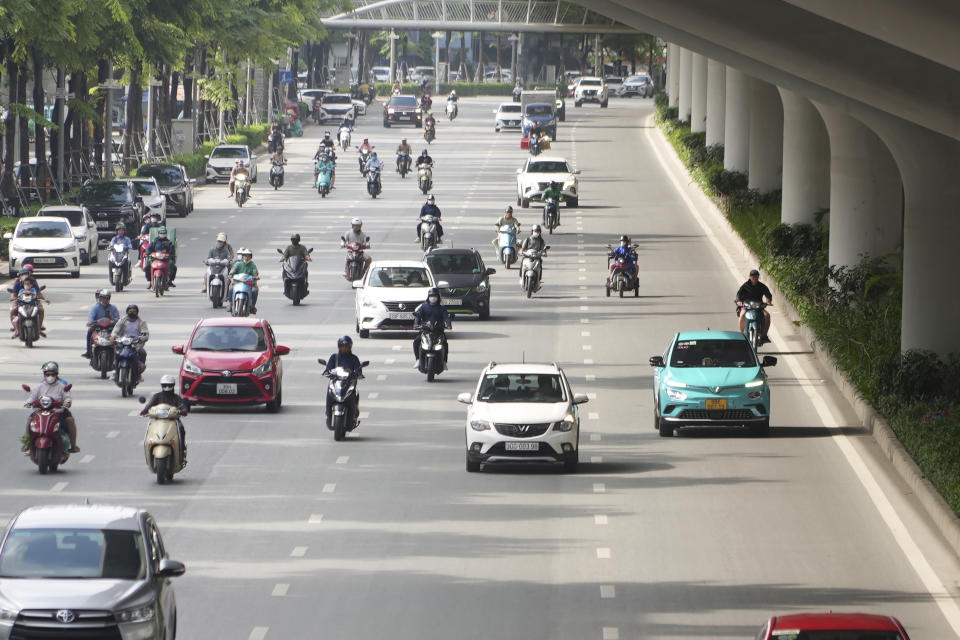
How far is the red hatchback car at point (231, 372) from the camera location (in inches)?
1120

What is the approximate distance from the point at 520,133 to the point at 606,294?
62.3 metres

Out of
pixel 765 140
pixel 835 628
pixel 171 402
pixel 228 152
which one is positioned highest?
pixel 765 140

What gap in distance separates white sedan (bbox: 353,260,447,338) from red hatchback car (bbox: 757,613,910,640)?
25.6 metres

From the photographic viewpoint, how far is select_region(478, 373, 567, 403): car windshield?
24594 mm

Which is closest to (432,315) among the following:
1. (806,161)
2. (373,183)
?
(806,161)

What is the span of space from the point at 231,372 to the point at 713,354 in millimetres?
6867

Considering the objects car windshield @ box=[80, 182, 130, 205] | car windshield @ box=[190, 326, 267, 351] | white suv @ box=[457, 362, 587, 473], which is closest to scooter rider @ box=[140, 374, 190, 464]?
white suv @ box=[457, 362, 587, 473]

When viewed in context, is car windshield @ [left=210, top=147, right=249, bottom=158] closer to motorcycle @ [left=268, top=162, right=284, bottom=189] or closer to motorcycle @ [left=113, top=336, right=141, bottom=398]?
motorcycle @ [left=268, top=162, right=284, bottom=189]

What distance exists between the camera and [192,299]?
1692 inches

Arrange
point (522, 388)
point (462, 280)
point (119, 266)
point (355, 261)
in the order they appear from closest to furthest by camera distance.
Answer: point (522, 388), point (462, 280), point (119, 266), point (355, 261)

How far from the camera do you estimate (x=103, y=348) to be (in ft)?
104

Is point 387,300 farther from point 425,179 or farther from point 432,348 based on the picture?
point 425,179

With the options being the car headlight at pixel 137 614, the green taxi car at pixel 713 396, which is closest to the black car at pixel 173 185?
the green taxi car at pixel 713 396

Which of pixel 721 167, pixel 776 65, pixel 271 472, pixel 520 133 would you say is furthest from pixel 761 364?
pixel 520 133
